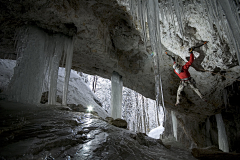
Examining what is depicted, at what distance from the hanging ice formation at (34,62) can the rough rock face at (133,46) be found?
332mm

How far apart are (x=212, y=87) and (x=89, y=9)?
6.05 metres

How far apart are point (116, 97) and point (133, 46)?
2.71 metres

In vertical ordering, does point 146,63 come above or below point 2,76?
above

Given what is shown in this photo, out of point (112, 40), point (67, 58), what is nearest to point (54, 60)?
point (67, 58)

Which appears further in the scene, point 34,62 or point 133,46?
point 133,46

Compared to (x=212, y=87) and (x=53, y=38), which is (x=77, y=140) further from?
(x=212, y=87)

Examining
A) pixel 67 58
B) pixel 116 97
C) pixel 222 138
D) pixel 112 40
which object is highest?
pixel 112 40

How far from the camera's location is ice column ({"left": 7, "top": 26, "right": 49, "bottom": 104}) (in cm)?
399

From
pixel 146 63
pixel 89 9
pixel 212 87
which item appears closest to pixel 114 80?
pixel 146 63

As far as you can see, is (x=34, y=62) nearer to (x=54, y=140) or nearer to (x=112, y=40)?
(x=112, y=40)

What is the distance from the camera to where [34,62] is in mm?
4410

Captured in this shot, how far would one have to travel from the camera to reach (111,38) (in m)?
5.95

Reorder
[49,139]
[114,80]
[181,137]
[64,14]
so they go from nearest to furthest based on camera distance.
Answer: [49,139] → [64,14] → [114,80] → [181,137]

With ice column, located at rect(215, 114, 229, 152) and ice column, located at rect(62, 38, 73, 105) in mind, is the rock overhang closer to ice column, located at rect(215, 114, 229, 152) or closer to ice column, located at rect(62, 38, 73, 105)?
ice column, located at rect(62, 38, 73, 105)
